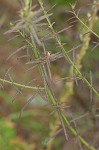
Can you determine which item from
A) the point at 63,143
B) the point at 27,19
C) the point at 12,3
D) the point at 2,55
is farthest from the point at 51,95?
the point at 12,3

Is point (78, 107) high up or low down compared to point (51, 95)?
down

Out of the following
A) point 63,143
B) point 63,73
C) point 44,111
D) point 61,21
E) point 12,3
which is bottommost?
point 63,143

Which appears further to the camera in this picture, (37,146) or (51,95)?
(37,146)

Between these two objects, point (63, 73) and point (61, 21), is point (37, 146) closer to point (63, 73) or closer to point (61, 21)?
point (63, 73)

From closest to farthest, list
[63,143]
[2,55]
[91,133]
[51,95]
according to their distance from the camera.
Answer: [51,95] → [91,133] → [63,143] → [2,55]

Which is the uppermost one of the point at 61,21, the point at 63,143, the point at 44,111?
the point at 61,21

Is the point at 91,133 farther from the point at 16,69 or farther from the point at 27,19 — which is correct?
the point at 27,19

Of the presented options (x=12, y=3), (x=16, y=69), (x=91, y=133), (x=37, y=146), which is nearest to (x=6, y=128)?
(x=37, y=146)

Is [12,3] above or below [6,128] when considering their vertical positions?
above

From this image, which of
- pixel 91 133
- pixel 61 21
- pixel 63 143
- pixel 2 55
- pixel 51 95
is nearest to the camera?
pixel 51 95
